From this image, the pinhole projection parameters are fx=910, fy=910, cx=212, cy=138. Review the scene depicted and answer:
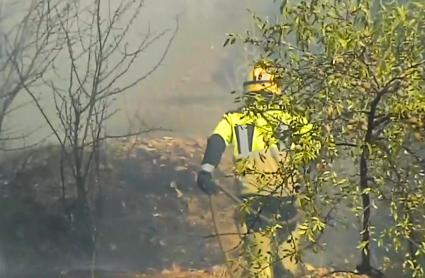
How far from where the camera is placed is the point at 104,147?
4.90 m

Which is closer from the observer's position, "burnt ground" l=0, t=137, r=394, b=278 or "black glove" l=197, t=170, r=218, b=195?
"black glove" l=197, t=170, r=218, b=195

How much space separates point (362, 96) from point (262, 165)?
0.95 m

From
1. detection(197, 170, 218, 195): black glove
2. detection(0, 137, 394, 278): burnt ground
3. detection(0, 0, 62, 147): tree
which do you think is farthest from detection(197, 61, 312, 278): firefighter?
detection(0, 0, 62, 147): tree

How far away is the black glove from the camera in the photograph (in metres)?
4.60

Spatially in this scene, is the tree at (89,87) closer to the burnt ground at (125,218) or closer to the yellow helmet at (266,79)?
the burnt ground at (125,218)

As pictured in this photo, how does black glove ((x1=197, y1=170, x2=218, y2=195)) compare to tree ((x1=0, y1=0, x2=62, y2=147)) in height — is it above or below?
below

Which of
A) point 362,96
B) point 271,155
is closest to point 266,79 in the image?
point 271,155

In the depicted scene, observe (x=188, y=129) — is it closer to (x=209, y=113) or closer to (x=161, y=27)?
(x=209, y=113)

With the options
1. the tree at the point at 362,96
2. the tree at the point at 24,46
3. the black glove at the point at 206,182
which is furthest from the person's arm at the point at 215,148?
the tree at the point at 362,96

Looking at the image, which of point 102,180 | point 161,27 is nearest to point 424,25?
point 161,27

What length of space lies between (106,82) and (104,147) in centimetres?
35

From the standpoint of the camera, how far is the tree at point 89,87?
193 inches

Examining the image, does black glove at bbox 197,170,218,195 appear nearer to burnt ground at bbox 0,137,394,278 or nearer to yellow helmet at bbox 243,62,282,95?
burnt ground at bbox 0,137,394,278

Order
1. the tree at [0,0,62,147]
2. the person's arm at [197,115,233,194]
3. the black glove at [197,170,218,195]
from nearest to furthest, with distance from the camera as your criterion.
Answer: the person's arm at [197,115,233,194]
the black glove at [197,170,218,195]
the tree at [0,0,62,147]
